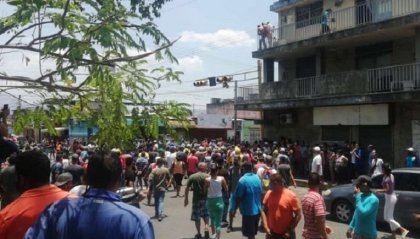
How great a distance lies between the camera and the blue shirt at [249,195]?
27.6 feet

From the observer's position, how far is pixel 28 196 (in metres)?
3.32

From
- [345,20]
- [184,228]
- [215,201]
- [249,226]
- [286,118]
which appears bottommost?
[184,228]

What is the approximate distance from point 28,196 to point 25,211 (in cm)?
13

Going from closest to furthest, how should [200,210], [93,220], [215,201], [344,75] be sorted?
[93,220] → [215,201] → [200,210] → [344,75]

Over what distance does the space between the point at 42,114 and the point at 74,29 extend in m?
0.96

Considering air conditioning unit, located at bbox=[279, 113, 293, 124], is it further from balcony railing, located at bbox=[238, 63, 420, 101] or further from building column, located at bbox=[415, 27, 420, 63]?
building column, located at bbox=[415, 27, 420, 63]

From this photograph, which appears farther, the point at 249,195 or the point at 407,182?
the point at 407,182

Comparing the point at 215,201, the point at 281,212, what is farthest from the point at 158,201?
the point at 281,212

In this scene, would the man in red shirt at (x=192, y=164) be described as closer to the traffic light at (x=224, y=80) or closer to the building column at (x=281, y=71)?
the building column at (x=281, y=71)

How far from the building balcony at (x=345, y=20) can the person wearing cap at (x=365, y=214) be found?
12.6 m

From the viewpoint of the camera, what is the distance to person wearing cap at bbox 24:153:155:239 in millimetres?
2459

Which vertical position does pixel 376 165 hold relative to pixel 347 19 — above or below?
below

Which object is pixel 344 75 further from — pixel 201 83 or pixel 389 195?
pixel 201 83

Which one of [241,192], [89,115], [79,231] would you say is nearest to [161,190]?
[241,192]
